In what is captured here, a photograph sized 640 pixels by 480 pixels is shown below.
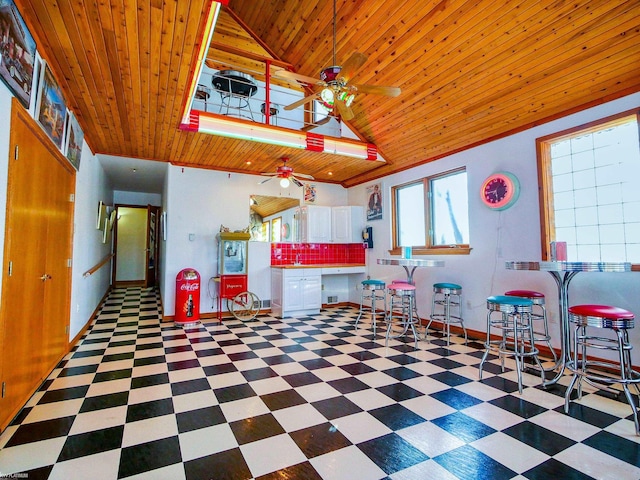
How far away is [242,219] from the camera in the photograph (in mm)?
6332

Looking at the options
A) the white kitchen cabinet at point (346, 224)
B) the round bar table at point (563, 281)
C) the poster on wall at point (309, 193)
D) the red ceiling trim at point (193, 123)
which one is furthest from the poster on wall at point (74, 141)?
the round bar table at point (563, 281)

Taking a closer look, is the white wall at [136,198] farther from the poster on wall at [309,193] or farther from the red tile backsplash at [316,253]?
the poster on wall at [309,193]

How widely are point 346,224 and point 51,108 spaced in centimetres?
511

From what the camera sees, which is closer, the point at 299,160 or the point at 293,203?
the point at 299,160

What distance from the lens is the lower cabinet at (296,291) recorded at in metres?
5.95

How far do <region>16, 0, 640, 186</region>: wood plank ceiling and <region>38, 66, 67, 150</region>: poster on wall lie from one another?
0.60 feet

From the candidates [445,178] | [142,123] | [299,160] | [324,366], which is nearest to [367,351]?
[324,366]

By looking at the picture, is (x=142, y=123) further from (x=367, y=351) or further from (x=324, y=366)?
(x=367, y=351)

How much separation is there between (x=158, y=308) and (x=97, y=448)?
17.1 feet

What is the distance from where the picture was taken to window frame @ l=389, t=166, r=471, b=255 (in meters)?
4.95

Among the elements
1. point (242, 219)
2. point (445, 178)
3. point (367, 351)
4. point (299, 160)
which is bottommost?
point (367, 351)

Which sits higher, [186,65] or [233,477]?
[186,65]

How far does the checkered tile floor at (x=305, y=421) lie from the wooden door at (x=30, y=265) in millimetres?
264

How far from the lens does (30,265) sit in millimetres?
2568
